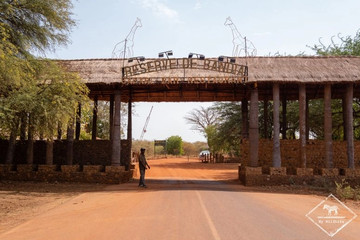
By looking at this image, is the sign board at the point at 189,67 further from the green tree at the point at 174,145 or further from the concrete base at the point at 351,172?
the green tree at the point at 174,145

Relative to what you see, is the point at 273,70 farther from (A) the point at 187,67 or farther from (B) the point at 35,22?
(B) the point at 35,22

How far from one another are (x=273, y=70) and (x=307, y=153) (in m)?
4.99

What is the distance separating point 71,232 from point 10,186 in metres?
9.96

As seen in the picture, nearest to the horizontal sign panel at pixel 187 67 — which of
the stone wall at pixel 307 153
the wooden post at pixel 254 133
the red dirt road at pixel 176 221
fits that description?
the wooden post at pixel 254 133

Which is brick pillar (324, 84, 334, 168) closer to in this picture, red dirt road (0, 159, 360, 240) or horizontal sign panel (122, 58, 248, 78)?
horizontal sign panel (122, 58, 248, 78)

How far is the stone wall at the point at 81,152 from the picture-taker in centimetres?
1978

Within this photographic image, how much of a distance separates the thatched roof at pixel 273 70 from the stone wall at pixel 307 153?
3936mm

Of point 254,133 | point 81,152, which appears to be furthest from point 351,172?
point 81,152

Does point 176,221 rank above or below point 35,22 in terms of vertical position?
below

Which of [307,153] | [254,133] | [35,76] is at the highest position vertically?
[35,76]

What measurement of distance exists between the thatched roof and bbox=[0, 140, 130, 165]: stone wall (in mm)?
4438

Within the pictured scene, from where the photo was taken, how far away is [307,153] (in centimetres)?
1856

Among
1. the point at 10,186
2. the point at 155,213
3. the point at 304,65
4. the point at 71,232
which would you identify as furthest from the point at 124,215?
the point at 304,65

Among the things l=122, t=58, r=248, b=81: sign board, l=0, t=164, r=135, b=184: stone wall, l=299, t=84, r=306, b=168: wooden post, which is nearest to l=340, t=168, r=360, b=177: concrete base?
l=299, t=84, r=306, b=168: wooden post
